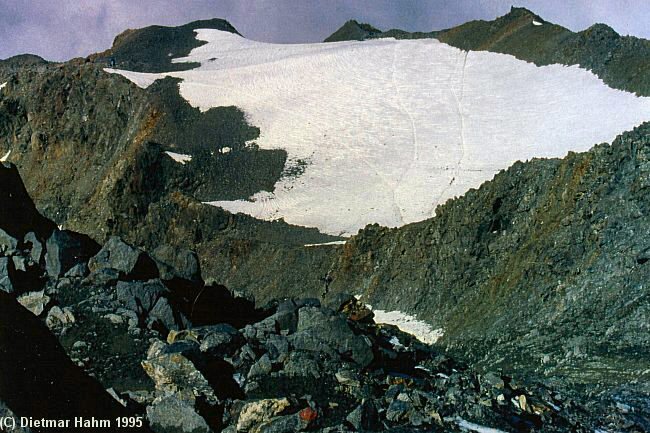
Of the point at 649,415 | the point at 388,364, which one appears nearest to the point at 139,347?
the point at 388,364

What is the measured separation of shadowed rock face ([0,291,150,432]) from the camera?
9.73 meters

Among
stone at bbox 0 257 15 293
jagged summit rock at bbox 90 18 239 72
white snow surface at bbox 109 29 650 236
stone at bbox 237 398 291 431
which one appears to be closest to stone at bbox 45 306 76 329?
stone at bbox 0 257 15 293

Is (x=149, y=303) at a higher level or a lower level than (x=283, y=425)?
higher

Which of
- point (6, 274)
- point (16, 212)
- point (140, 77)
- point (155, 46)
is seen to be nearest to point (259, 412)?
point (6, 274)

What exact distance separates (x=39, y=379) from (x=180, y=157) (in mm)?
50657

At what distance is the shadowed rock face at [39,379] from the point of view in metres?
9.73

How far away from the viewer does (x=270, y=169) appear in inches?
2304

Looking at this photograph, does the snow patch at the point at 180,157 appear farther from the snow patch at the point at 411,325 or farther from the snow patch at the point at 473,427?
the snow patch at the point at 473,427

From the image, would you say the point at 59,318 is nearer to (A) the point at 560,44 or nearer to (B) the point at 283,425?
(B) the point at 283,425

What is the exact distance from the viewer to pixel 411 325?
98.9 ft

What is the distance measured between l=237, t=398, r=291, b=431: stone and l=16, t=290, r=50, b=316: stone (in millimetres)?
5997

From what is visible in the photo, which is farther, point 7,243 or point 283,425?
point 7,243

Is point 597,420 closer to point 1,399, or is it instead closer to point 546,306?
point 546,306

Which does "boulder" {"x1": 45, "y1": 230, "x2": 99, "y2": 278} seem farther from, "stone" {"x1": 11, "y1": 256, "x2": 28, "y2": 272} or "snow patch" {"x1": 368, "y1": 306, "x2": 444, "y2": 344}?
"snow patch" {"x1": 368, "y1": 306, "x2": 444, "y2": 344}
